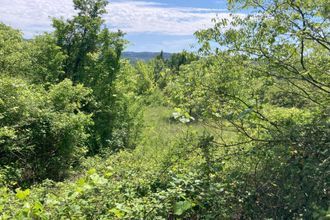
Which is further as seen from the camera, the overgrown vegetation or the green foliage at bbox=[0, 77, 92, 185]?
the green foliage at bbox=[0, 77, 92, 185]

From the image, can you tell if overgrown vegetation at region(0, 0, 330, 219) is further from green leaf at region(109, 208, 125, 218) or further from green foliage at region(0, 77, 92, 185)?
green foliage at region(0, 77, 92, 185)

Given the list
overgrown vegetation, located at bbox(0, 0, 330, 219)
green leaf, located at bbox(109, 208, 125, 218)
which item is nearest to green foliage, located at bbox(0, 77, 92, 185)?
overgrown vegetation, located at bbox(0, 0, 330, 219)

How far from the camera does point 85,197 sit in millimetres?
3744

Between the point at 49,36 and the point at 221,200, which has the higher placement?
the point at 49,36

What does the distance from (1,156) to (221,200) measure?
6.55 meters

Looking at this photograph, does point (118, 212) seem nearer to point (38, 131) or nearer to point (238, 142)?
point (238, 142)

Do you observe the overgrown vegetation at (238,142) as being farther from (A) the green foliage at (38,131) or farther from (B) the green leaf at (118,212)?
(A) the green foliage at (38,131)

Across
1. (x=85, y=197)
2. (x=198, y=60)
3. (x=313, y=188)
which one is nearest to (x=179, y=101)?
(x=198, y=60)

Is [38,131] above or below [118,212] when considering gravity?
below

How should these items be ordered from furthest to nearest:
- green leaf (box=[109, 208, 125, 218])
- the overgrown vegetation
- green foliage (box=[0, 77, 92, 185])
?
1. green foliage (box=[0, 77, 92, 185])
2. the overgrown vegetation
3. green leaf (box=[109, 208, 125, 218])

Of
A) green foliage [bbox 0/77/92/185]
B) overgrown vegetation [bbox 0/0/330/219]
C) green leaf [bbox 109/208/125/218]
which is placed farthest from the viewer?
green foliage [bbox 0/77/92/185]

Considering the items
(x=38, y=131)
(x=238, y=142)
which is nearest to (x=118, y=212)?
(x=238, y=142)

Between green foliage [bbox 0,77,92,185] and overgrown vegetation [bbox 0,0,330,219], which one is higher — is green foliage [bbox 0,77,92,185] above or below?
below

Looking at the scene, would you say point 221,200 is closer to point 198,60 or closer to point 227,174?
point 227,174
